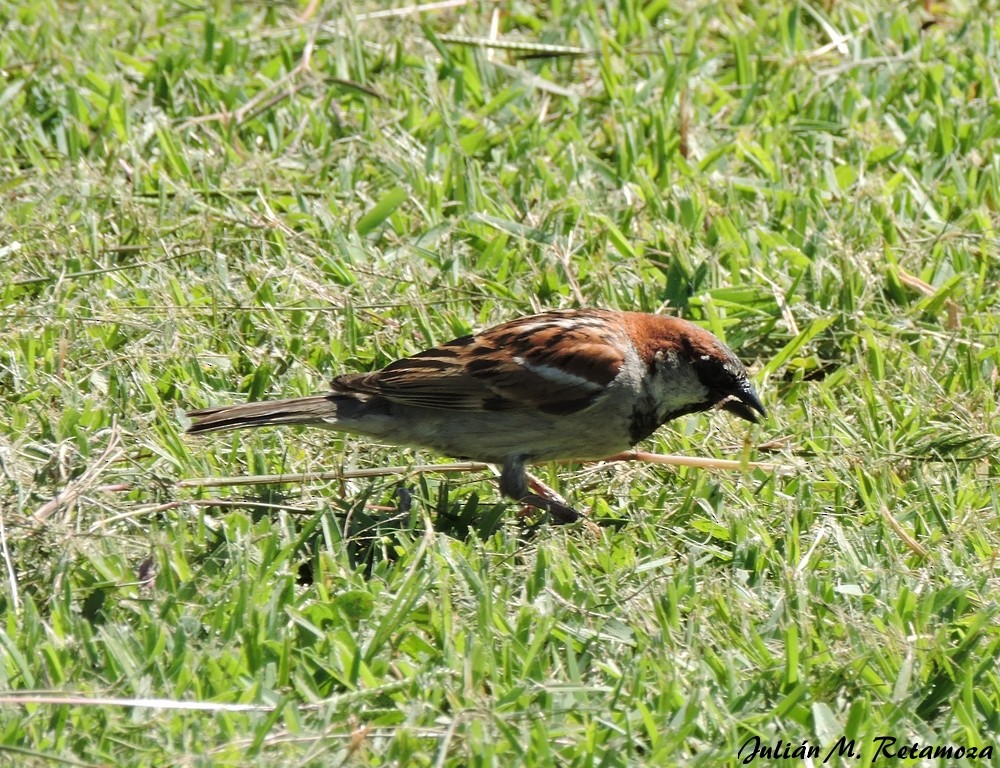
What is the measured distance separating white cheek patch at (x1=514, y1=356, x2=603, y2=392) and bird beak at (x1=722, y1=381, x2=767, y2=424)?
0.44m

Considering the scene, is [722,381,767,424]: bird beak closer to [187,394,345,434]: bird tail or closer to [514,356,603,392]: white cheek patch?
[514,356,603,392]: white cheek patch

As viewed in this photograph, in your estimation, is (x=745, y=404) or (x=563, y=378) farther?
(x=745, y=404)

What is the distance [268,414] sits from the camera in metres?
4.29

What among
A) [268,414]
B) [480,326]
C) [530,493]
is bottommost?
[530,493]

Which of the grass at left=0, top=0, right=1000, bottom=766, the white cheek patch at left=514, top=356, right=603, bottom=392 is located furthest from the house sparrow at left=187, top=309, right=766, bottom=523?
the grass at left=0, top=0, right=1000, bottom=766

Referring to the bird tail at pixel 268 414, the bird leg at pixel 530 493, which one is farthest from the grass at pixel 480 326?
the bird tail at pixel 268 414

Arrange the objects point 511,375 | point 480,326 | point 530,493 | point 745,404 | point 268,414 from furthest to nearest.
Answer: point 480,326
point 745,404
point 511,375
point 530,493
point 268,414

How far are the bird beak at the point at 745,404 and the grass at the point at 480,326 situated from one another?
0.50 feet

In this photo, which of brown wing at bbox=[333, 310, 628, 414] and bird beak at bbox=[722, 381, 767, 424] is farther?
bird beak at bbox=[722, 381, 767, 424]

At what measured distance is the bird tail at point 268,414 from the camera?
425 centimetres

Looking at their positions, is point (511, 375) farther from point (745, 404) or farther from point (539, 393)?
point (745, 404)

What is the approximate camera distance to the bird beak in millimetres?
4629

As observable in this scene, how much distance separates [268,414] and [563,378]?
89 cm

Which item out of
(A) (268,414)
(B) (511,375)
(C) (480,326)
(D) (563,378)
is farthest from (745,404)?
(A) (268,414)
